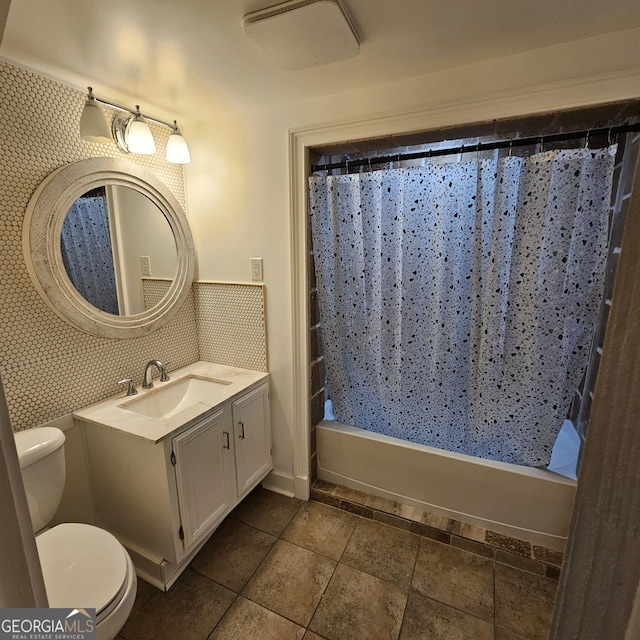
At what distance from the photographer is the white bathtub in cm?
163

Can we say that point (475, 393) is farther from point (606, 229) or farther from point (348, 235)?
point (348, 235)

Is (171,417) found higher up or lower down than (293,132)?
lower down

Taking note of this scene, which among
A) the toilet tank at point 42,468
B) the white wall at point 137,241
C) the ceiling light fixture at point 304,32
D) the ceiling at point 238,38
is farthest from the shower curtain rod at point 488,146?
the toilet tank at point 42,468

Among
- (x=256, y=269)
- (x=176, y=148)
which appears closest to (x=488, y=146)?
(x=256, y=269)

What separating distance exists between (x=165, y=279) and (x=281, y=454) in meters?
1.24

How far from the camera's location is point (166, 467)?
139cm

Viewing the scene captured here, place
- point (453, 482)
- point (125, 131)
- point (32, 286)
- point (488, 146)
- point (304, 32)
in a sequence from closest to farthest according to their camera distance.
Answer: point (304, 32) → point (32, 286) → point (488, 146) → point (125, 131) → point (453, 482)

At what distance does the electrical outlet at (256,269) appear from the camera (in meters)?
1.91

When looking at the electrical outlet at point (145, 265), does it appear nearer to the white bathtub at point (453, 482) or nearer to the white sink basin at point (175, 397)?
the white sink basin at point (175, 397)

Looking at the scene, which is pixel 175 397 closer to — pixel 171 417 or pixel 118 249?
pixel 171 417

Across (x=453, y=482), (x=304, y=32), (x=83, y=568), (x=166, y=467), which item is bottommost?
(x=453, y=482)

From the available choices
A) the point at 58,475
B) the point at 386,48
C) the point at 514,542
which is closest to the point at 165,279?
the point at 58,475

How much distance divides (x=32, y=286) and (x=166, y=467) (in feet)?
2.98

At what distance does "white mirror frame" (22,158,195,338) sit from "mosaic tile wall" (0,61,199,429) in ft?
0.15
